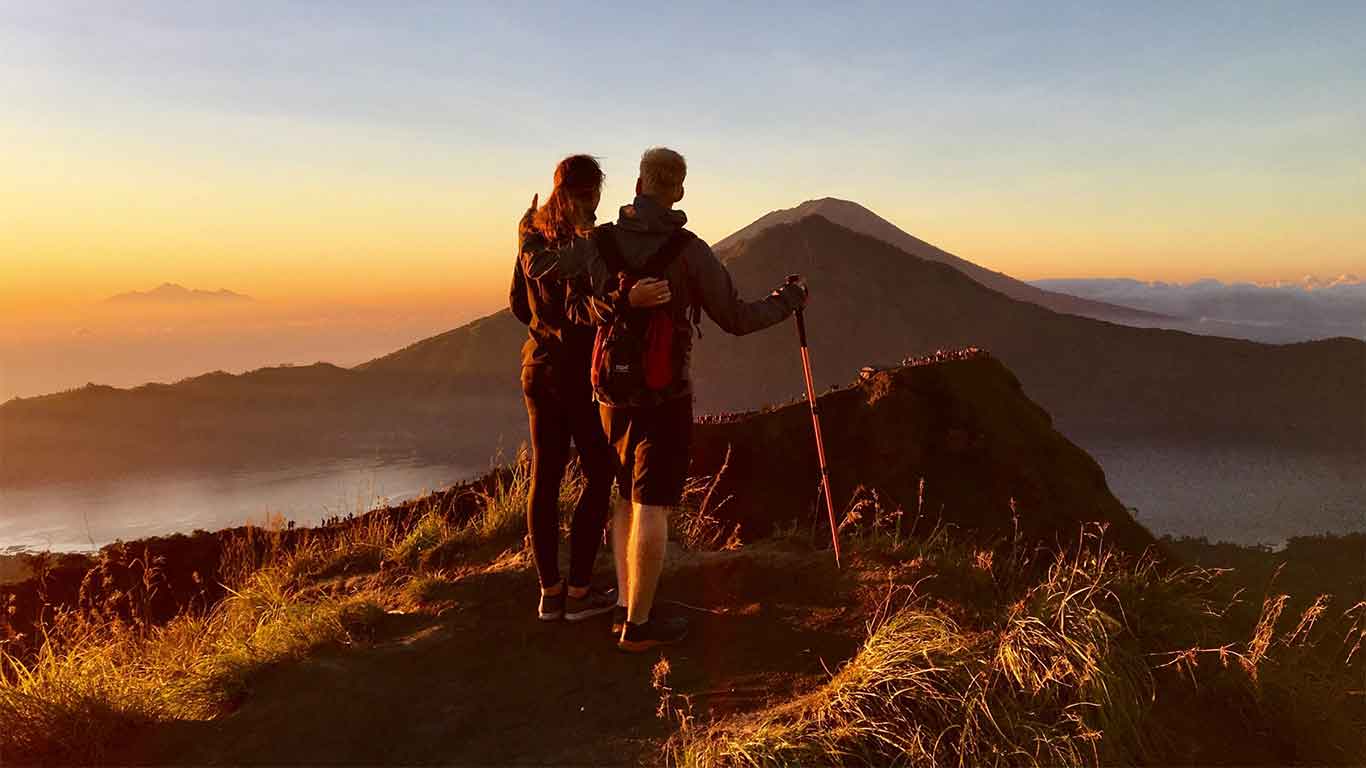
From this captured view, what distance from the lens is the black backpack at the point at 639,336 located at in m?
3.86

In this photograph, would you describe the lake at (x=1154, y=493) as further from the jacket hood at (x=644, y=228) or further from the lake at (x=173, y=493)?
the jacket hood at (x=644, y=228)

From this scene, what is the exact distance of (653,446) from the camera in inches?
159

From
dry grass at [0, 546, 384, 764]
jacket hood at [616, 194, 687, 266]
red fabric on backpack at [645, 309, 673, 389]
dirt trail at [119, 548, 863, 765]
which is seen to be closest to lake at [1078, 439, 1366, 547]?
dirt trail at [119, 548, 863, 765]

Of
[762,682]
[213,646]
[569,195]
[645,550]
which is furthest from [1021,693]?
[213,646]

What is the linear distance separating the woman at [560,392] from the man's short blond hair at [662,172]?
1.09ft

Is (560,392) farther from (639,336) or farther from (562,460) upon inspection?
(639,336)

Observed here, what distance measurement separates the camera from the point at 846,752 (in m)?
3.19

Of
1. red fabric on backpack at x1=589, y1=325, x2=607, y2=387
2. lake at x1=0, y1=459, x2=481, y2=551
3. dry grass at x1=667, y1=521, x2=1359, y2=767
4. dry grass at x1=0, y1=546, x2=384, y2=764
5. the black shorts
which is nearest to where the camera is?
dry grass at x1=667, y1=521, x2=1359, y2=767

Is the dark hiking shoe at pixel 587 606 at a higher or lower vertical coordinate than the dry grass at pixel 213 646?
higher

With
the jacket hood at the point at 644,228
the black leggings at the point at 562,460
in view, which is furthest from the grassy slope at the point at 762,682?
the jacket hood at the point at 644,228

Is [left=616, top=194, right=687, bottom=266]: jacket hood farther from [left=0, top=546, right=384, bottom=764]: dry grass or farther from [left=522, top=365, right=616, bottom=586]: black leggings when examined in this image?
[left=0, top=546, right=384, bottom=764]: dry grass

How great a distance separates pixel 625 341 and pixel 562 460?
3.17 ft

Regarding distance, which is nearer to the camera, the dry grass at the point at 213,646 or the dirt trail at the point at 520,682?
the dirt trail at the point at 520,682

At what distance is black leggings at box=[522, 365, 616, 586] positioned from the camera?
4.32 m
